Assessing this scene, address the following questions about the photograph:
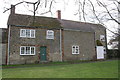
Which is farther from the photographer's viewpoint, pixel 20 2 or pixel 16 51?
pixel 16 51

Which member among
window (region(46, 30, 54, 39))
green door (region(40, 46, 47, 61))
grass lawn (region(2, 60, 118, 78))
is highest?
window (region(46, 30, 54, 39))

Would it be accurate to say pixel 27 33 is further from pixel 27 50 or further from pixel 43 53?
pixel 43 53

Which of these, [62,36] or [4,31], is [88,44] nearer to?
[62,36]

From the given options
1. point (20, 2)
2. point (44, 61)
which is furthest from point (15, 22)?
point (20, 2)

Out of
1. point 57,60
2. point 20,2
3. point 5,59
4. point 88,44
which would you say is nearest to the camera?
point 20,2

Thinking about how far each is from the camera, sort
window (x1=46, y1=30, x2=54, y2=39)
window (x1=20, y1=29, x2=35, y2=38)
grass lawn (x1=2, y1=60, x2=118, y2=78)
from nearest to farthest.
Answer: grass lawn (x1=2, y1=60, x2=118, y2=78), window (x1=20, y1=29, x2=35, y2=38), window (x1=46, y1=30, x2=54, y2=39)

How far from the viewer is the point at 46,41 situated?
2292 cm

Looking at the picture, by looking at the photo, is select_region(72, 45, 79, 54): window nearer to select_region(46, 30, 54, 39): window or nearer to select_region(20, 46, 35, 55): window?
select_region(46, 30, 54, 39): window

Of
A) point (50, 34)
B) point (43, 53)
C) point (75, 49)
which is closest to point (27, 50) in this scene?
point (43, 53)

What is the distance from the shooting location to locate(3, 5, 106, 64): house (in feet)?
67.7

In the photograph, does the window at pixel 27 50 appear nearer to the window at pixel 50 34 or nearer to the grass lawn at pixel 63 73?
the window at pixel 50 34

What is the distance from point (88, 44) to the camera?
1069 inches

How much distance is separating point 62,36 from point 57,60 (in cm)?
438

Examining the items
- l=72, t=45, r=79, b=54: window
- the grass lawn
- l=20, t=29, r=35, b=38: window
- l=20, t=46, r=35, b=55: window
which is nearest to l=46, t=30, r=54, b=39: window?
l=20, t=29, r=35, b=38: window
